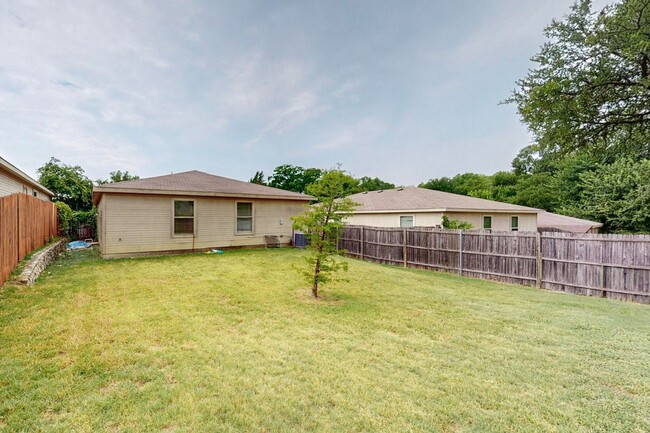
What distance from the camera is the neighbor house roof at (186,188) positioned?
986cm

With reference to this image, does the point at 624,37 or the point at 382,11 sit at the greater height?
the point at 382,11

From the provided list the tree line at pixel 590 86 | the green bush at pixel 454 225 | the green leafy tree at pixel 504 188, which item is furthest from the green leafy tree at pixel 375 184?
the tree line at pixel 590 86

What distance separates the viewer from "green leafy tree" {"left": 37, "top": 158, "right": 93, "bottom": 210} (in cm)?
2095

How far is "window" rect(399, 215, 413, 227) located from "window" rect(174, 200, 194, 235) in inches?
393

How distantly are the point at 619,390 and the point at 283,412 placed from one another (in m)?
3.28

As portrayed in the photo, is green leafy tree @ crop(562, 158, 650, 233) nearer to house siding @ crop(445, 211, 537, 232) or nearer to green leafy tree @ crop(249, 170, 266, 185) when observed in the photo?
house siding @ crop(445, 211, 537, 232)

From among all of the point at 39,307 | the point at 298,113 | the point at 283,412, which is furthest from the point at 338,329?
the point at 298,113

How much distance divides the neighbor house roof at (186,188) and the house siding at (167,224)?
346 mm

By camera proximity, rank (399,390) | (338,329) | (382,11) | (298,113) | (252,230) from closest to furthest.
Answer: (399,390) < (338,329) < (382,11) < (252,230) < (298,113)

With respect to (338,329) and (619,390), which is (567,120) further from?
(338,329)

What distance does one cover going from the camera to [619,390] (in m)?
2.80

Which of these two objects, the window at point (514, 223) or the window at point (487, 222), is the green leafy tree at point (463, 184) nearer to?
the window at point (514, 223)

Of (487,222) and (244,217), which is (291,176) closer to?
(244,217)

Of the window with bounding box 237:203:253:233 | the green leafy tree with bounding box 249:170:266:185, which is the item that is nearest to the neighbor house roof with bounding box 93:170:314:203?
the window with bounding box 237:203:253:233
